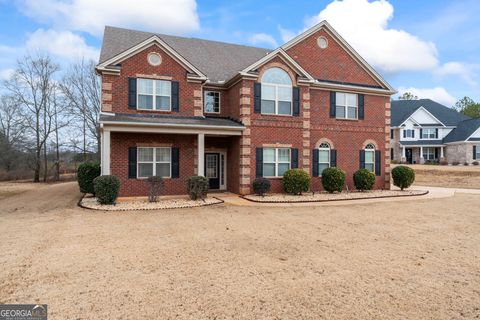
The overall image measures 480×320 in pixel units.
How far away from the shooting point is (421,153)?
40.9 meters

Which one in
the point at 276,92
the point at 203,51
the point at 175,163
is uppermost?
the point at 203,51

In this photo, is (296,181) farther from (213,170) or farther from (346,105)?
(346,105)

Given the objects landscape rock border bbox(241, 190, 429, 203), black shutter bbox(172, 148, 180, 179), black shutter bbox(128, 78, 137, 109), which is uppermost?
black shutter bbox(128, 78, 137, 109)

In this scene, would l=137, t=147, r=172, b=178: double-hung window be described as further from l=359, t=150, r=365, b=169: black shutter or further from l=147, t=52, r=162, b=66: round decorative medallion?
l=359, t=150, r=365, b=169: black shutter

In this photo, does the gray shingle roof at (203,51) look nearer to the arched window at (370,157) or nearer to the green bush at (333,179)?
the green bush at (333,179)

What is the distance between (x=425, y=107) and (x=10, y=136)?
53.5 m

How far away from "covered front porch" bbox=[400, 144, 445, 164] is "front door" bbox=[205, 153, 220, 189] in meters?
32.9

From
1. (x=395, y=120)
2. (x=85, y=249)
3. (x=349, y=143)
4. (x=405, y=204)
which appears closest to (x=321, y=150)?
(x=349, y=143)

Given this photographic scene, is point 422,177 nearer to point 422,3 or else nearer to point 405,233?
point 422,3

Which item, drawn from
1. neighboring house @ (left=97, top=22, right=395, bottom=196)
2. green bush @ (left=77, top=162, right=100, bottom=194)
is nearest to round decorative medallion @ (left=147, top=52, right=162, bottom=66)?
neighboring house @ (left=97, top=22, right=395, bottom=196)

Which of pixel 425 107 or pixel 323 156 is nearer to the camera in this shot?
pixel 323 156

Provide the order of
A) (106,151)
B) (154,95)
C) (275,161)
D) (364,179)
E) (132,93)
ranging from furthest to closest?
1. (364,179)
2. (275,161)
3. (154,95)
4. (132,93)
5. (106,151)

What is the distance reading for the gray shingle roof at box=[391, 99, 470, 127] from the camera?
4138cm

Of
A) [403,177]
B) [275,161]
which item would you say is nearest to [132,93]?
[275,161]
